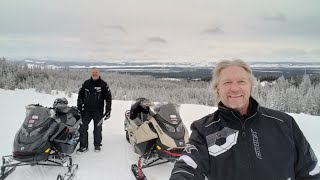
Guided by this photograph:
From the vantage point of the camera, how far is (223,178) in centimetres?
169

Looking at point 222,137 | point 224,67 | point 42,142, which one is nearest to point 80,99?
point 42,142

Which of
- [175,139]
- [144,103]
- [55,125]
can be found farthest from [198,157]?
[144,103]

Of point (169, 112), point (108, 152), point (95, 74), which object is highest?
point (95, 74)

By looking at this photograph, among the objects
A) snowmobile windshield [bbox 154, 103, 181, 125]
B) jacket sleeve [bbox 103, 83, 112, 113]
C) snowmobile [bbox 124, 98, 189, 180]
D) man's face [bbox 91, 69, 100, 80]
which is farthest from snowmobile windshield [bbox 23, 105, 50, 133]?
snowmobile windshield [bbox 154, 103, 181, 125]

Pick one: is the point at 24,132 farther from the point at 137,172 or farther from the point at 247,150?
the point at 247,150

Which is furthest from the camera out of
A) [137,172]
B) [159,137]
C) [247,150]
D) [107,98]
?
[107,98]

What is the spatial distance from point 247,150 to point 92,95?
204 inches

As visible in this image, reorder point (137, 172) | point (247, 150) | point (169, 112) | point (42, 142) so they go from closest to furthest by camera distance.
→ point (247, 150) → point (42, 142) → point (137, 172) → point (169, 112)

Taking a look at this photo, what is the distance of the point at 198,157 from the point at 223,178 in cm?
17

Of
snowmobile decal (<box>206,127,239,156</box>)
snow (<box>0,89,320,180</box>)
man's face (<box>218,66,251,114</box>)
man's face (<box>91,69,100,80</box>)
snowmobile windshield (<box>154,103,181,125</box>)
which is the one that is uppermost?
man's face (<box>218,66,251,114</box>)

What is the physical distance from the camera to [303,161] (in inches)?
72.9

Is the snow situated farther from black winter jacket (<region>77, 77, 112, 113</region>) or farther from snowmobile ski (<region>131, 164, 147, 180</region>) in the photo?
black winter jacket (<region>77, 77, 112, 113</region>)

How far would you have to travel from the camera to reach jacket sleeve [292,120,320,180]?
185 centimetres

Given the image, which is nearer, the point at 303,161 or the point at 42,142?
the point at 303,161
